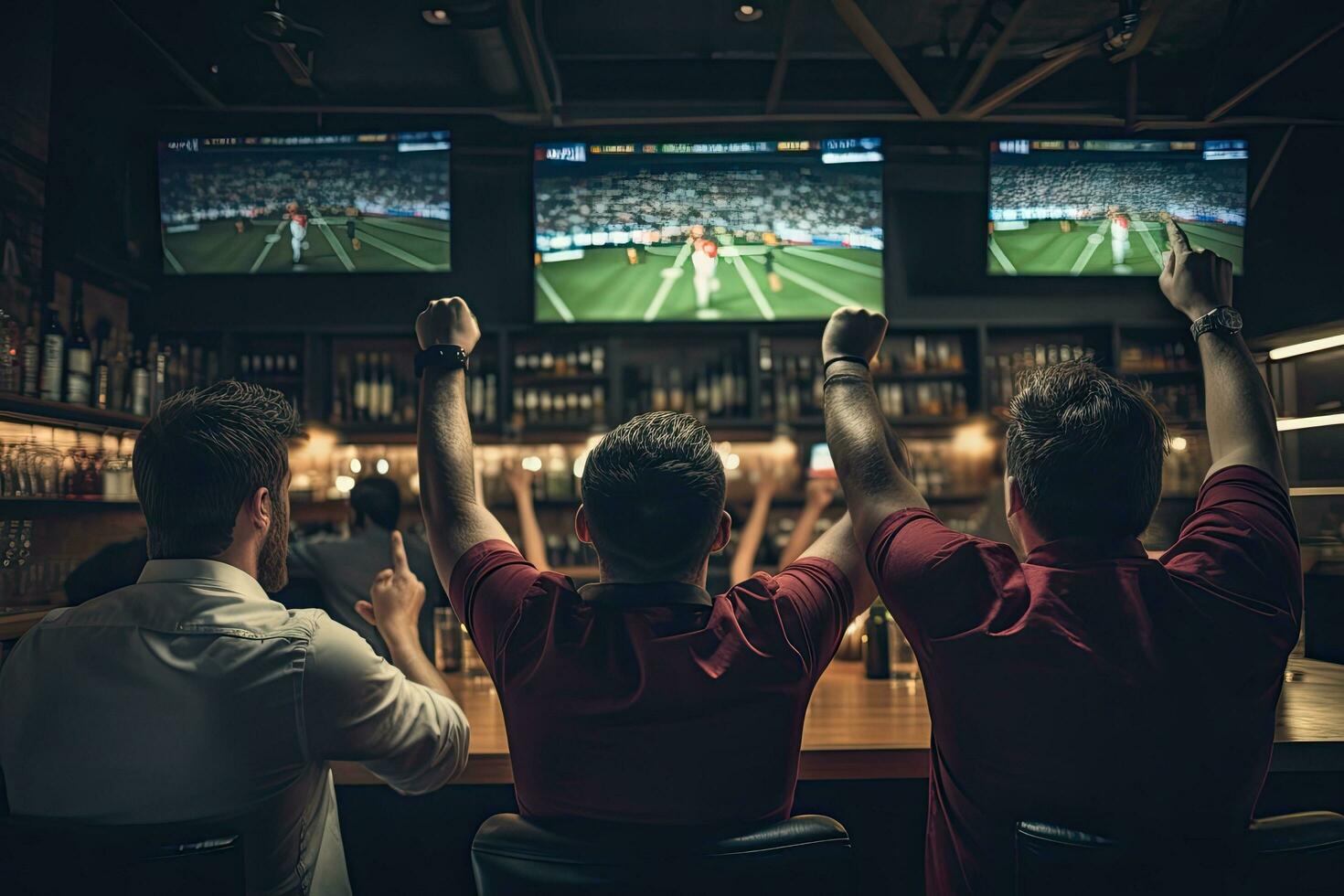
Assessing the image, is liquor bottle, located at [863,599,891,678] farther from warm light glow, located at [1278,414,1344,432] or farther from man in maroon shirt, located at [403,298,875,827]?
warm light glow, located at [1278,414,1344,432]

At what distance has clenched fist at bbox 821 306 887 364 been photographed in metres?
1.27

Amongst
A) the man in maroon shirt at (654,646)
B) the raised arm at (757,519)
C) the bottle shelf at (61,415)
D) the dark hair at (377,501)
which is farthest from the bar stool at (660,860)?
the bottle shelf at (61,415)

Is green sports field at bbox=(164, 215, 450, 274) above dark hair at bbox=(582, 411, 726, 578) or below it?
above

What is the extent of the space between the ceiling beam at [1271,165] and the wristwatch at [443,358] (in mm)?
4614

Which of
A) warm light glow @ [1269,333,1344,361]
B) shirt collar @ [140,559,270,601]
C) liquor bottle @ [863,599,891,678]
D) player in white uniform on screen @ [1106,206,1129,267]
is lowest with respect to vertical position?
liquor bottle @ [863,599,891,678]

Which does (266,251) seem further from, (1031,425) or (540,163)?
(1031,425)

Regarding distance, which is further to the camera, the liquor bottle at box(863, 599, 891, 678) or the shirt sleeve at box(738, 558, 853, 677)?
the liquor bottle at box(863, 599, 891, 678)

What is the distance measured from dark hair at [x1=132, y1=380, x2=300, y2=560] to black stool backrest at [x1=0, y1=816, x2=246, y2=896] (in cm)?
42

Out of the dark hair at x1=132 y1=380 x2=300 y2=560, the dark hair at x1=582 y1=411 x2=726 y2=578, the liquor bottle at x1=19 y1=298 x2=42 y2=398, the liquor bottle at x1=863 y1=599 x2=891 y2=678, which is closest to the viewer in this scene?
the dark hair at x1=582 y1=411 x2=726 y2=578

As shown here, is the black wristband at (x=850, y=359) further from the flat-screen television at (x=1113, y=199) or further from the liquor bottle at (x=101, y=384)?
the liquor bottle at (x=101, y=384)

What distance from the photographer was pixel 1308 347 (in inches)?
161

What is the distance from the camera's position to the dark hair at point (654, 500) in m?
1.12

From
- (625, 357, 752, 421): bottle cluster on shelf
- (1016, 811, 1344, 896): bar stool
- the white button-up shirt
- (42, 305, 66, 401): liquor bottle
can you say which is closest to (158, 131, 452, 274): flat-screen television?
(42, 305, 66, 401): liquor bottle

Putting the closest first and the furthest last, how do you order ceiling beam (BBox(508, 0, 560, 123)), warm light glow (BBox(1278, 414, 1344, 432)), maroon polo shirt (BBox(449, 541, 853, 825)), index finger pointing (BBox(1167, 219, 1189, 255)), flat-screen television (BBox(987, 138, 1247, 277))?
maroon polo shirt (BBox(449, 541, 853, 825)) → index finger pointing (BBox(1167, 219, 1189, 255)) → ceiling beam (BBox(508, 0, 560, 123)) → flat-screen television (BBox(987, 138, 1247, 277)) → warm light glow (BBox(1278, 414, 1344, 432))
